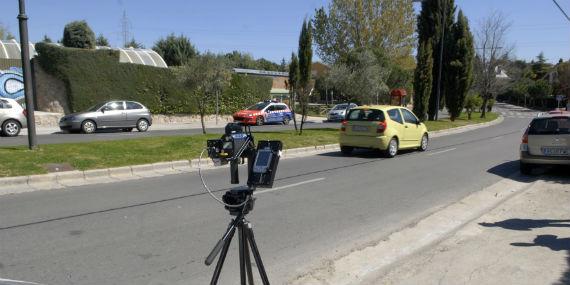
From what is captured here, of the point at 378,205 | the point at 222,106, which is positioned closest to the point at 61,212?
the point at 378,205

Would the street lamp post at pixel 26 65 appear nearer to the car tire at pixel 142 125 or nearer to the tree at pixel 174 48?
the car tire at pixel 142 125

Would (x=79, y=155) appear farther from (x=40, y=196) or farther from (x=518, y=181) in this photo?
(x=518, y=181)

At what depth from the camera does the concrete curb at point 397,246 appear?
462cm

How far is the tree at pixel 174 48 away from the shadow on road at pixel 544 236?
56.5 metres

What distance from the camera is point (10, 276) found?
450 centimetres

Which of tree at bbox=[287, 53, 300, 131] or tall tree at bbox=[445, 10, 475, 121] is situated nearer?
tree at bbox=[287, 53, 300, 131]

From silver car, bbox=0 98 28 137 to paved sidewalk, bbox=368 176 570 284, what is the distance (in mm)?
17136

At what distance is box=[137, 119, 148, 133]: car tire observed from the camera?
75.3 ft

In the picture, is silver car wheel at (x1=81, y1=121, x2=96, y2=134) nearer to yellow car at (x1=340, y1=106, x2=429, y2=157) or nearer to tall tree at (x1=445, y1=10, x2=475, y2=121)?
yellow car at (x1=340, y1=106, x2=429, y2=157)

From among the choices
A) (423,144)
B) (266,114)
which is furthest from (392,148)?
(266,114)

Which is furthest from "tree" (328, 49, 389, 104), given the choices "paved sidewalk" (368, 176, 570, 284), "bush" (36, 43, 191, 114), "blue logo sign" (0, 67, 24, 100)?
"paved sidewalk" (368, 176, 570, 284)

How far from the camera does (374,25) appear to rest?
45.2 metres

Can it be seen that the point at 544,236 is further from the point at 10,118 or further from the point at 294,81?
the point at 294,81

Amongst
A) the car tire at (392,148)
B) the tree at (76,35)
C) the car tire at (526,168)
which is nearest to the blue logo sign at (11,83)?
the tree at (76,35)
